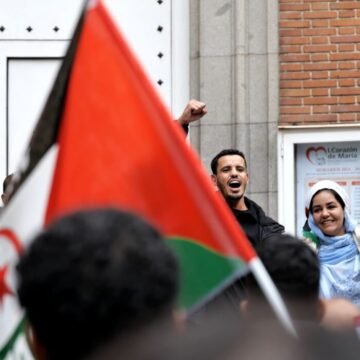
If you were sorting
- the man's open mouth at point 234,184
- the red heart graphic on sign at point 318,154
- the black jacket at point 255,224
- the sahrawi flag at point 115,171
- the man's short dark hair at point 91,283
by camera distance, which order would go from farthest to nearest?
the red heart graphic on sign at point 318,154, the man's open mouth at point 234,184, the black jacket at point 255,224, the sahrawi flag at point 115,171, the man's short dark hair at point 91,283

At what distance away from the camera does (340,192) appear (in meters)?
6.39

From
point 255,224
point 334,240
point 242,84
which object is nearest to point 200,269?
point 255,224

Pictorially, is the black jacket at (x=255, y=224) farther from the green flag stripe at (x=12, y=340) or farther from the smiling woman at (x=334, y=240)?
the green flag stripe at (x=12, y=340)

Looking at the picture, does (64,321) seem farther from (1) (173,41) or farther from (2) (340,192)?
(1) (173,41)

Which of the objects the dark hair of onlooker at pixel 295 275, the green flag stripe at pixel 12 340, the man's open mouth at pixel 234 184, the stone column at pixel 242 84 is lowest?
the green flag stripe at pixel 12 340

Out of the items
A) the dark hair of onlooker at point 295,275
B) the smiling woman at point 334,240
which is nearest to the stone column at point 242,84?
the smiling woman at point 334,240

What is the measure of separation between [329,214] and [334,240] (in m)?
0.13

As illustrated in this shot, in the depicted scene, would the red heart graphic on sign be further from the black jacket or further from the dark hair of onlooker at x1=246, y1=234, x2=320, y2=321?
the dark hair of onlooker at x1=246, y1=234, x2=320, y2=321

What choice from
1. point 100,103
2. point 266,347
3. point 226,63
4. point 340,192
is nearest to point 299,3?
point 226,63

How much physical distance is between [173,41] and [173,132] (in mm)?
7764

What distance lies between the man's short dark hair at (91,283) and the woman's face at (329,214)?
4.55 meters

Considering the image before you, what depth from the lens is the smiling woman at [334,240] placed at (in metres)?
6.17

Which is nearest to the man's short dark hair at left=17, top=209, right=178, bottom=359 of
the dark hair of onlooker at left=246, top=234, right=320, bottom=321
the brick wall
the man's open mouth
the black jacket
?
the dark hair of onlooker at left=246, top=234, right=320, bottom=321

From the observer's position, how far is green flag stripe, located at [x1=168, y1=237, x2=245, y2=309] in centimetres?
262
